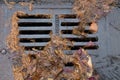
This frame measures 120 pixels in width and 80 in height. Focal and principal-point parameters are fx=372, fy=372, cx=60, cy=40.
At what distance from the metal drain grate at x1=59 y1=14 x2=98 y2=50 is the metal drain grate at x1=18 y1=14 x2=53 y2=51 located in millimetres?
166

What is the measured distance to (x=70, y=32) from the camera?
15.6ft

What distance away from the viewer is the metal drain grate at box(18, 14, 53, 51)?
468cm

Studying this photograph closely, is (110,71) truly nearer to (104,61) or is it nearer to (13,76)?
(104,61)

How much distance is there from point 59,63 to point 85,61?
30 cm

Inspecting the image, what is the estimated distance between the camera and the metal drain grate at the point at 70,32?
4703 millimetres

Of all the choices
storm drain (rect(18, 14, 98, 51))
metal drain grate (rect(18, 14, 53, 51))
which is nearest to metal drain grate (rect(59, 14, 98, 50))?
storm drain (rect(18, 14, 98, 51))

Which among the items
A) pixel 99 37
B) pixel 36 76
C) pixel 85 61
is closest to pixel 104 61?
pixel 99 37

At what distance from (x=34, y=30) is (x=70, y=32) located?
1.51 feet

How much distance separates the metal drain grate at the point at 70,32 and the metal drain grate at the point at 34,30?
0.17 m

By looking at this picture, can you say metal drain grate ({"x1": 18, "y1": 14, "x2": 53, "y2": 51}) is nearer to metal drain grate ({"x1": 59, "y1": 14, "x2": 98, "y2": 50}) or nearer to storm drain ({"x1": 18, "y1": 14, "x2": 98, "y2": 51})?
storm drain ({"x1": 18, "y1": 14, "x2": 98, "y2": 51})

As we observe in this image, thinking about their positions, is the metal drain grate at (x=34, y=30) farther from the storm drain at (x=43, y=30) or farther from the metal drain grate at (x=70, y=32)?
the metal drain grate at (x=70, y=32)

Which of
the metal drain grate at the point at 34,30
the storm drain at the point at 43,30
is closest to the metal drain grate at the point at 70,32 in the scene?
the storm drain at the point at 43,30

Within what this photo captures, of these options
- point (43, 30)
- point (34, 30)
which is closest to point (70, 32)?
point (43, 30)

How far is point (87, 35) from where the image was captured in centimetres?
475
